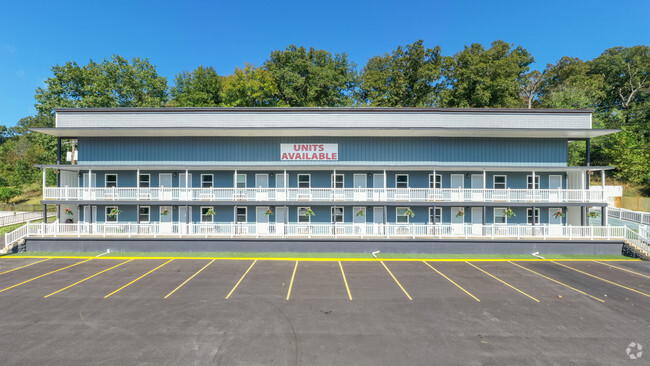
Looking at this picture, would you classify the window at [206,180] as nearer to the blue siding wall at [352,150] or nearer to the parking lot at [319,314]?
the blue siding wall at [352,150]

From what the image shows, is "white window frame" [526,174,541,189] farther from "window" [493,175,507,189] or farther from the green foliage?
the green foliage

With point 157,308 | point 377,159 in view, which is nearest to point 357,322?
point 157,308

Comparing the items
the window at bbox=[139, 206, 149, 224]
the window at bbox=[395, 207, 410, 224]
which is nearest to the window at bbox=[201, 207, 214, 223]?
the window at bbox=[139, 206, 149, 224]

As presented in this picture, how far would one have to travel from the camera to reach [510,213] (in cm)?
1916

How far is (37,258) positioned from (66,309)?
10712mm

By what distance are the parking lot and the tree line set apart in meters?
28.2

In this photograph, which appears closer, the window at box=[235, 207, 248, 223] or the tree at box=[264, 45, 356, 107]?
the window at box=[235, 207, 248, 223]

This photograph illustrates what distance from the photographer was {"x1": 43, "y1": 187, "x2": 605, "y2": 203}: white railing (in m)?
19.2

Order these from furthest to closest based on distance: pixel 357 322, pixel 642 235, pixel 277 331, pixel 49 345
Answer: pixel 642 235 < pixel 357 322 < pixel 277 331 < pixel 49 345

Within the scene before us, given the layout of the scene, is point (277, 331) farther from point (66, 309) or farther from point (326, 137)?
point (326, 137)

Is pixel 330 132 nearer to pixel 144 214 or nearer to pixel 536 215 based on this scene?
pixel 144 214

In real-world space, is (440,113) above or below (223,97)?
below
